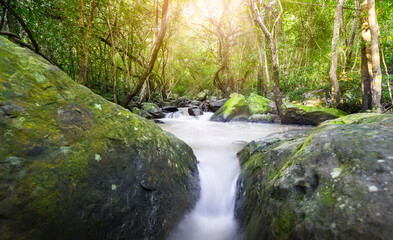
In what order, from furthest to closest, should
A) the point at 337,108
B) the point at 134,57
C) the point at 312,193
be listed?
1. the point at 134,57
2. the point at 337,108
3. the point at 312,193

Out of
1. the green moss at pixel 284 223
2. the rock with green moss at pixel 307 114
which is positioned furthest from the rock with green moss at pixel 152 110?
the green moss at pixel 284 223

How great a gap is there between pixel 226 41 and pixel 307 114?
1072 centimetres

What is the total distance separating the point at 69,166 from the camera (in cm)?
143

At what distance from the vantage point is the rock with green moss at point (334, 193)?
105 cm

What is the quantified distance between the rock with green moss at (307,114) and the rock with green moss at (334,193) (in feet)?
23.3

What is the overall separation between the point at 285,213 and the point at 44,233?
69.5 inches

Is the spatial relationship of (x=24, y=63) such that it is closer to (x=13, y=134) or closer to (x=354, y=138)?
(x=13, y=134)

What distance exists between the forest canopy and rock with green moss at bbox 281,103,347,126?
2.93 ft

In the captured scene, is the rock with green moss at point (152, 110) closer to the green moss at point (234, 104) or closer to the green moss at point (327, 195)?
the green moss at point (234, 104)

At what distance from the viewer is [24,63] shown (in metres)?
1.58

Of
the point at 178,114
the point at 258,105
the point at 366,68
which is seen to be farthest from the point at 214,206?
the point at 178,114

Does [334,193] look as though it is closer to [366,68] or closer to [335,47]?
[366,68]

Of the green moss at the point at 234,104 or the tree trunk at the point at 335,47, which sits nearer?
the tree trunk at the point at 335,47

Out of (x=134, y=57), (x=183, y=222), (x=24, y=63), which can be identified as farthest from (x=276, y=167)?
A: (x=134, y=57)
